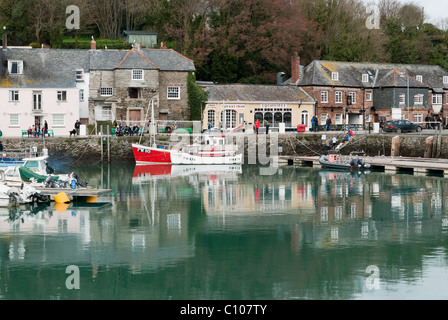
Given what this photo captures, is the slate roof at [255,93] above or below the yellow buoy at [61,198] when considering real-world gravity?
above

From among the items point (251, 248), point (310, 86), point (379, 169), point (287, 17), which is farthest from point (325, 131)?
point (251, 248)

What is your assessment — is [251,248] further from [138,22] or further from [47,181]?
[138,22]

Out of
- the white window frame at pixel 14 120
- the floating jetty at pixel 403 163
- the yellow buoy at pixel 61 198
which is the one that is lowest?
the yellow buoy at pixel 61 198

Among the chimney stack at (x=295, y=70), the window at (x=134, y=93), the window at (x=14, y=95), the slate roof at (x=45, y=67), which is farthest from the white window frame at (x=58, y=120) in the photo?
the chimney stack at (x=295, y=70)

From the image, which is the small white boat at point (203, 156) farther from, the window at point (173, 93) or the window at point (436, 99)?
the window at point (436, 99)

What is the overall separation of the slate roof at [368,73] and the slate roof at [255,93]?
1911 mm

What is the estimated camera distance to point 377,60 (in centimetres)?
7219

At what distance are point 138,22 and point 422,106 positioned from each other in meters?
31.0

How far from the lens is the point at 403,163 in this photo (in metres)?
44.5

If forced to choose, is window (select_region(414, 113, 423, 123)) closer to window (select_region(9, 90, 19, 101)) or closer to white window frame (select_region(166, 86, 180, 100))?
white window frame (select_region(166, 86, 180, 100))

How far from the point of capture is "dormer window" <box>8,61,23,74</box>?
2058 inches

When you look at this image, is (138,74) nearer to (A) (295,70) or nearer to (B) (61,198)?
(A) (295,70)

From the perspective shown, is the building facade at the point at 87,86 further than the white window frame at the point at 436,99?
No

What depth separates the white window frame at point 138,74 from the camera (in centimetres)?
5434
